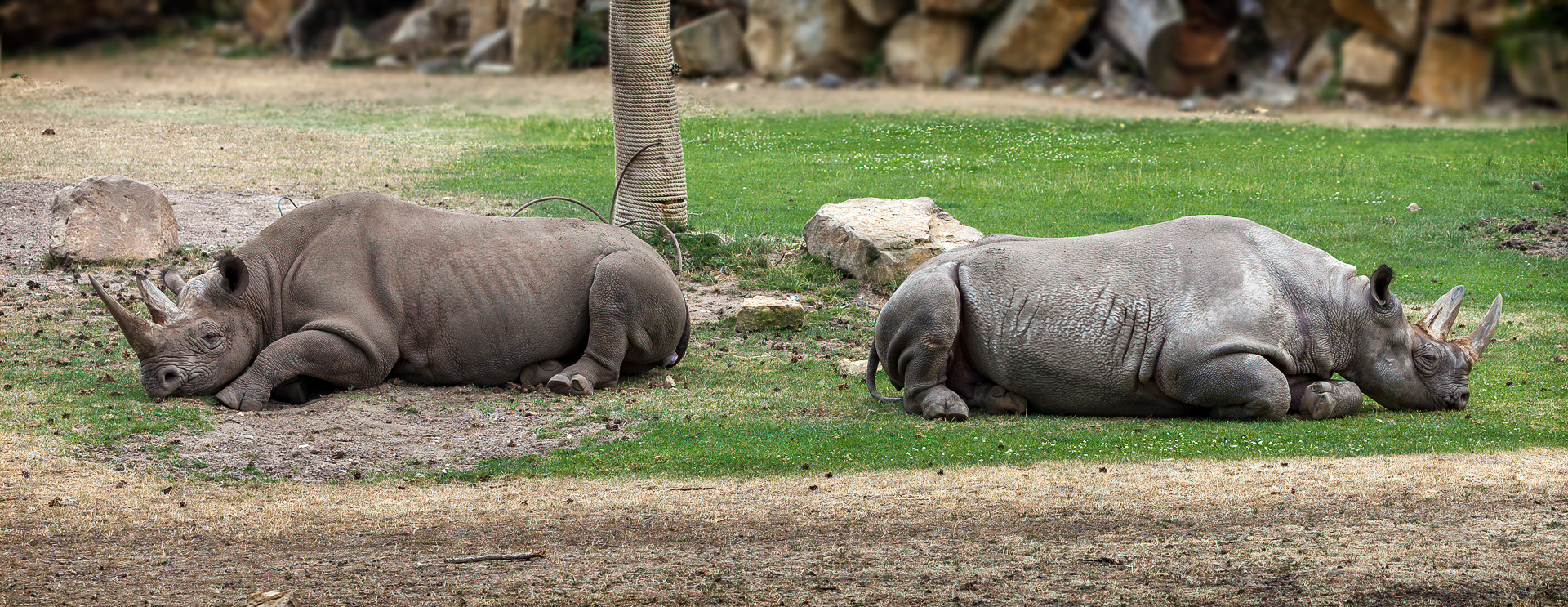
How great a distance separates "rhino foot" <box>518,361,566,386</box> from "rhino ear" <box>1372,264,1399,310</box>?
5614 mm

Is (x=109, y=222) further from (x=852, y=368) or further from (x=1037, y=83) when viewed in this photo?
(x=1037, y=83)

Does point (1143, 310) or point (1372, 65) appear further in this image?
point (1143, 310)

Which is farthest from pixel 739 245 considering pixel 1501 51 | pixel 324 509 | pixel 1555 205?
pixel 1501 51

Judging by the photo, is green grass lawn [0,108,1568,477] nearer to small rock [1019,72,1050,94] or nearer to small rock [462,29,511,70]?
small rock [1019,72,1050,94]

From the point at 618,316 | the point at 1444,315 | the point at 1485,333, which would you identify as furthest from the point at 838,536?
the point at 1485,333

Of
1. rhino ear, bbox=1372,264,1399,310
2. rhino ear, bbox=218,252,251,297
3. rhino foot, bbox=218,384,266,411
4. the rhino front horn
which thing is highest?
rhino ear, bbox=1372,264,1399,310

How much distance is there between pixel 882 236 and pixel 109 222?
763cm

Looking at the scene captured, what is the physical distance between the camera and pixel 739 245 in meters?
16.1

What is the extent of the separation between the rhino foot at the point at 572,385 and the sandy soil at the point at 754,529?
636mm

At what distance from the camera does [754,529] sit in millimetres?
7348

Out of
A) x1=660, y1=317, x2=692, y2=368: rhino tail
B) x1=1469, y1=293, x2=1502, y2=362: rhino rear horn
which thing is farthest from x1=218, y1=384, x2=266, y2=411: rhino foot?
x1=1469, y1=293, x2=1502, y2=362: rhino rear horn

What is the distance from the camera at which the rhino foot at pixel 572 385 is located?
1048 cm

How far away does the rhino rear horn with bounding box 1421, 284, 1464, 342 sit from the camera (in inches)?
380

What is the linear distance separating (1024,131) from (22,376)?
61.3 ft
